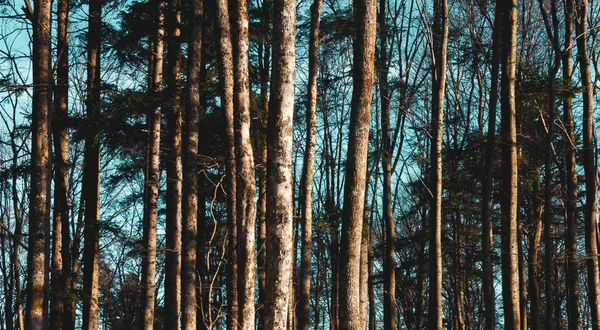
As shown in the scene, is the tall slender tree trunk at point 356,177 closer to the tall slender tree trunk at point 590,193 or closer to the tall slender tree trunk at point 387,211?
the tall slender tree trunk at point 590,193

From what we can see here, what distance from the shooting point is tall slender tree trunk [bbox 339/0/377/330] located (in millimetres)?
8188

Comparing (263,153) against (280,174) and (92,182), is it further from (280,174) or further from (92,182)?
(280,174)

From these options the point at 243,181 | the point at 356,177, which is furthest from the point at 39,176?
the point at 356,177

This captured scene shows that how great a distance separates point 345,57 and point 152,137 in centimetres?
1419

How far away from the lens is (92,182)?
13.5 metres

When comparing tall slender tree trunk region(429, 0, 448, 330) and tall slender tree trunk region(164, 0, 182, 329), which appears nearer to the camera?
tall slender tree trunk region(164, 0, 182, 329)

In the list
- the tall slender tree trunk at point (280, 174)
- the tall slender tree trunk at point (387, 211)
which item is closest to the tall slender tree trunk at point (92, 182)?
the tall slender tree trunk at point (280, 174)

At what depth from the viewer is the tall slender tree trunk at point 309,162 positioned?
13.6 m

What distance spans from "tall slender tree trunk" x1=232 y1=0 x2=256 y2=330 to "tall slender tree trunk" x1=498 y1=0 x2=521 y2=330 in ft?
18.7

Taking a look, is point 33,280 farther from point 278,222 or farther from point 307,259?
point 307,259

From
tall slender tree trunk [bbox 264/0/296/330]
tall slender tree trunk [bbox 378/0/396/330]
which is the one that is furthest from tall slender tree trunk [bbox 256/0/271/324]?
tall slender tree trunk [bbox 264/0/296/330]

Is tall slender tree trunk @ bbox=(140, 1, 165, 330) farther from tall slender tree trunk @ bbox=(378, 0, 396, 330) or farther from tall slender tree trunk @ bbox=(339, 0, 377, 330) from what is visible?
tall slender tree trunk @ bbox=(378, 0, 396, 330)

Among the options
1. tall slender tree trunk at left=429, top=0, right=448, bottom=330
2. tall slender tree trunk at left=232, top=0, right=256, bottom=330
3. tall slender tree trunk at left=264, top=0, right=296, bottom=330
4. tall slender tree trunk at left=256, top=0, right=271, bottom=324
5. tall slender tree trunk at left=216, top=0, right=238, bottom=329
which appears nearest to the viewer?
tall slender tree trunk at left=264, top=0, right=296, bottom=330

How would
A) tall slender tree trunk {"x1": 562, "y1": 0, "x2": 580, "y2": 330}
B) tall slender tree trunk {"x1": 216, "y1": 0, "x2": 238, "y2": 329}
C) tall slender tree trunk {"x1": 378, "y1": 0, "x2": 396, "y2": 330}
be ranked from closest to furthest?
tall slender tree trunk {"x1": 216, "y1": 0, "x2": 238, "y2": 329}, tall slender tree trunk {"x1": 562, "y1": 0, "x2": 580, "y2": 330}, tall slender tree trunk {"x1": 378, "y1": 0, "x2": 396, "y2": 330}
